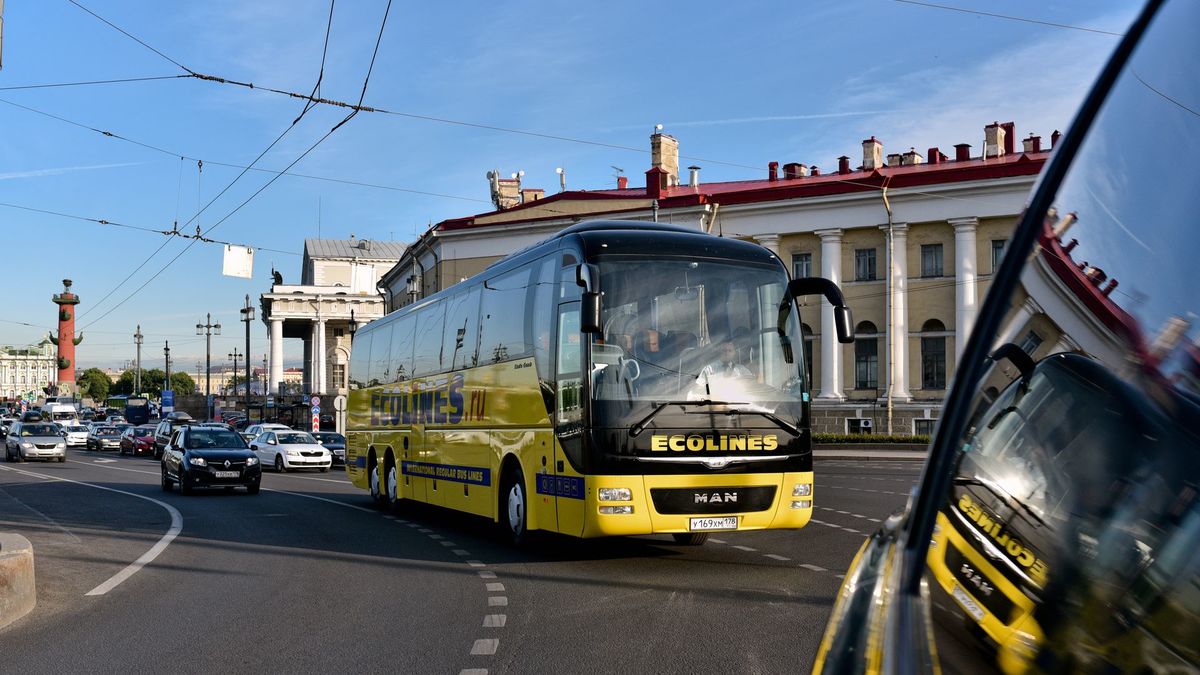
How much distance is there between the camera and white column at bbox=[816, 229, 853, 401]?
49.9m

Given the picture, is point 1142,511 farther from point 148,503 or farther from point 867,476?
point 867,476

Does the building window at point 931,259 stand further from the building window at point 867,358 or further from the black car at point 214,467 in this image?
the black car at point 214,467

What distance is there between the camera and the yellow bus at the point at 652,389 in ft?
36.3

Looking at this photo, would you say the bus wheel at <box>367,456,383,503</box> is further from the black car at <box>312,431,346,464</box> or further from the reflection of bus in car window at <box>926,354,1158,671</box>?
the black car at <box>312,431,346,464</box>

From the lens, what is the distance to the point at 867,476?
1077 inches

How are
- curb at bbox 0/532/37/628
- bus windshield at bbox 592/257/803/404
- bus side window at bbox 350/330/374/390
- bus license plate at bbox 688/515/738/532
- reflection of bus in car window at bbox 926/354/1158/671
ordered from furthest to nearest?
bus side window at bbox 350/330/374/390 < bus windshield at bbox 592/257/803/404 < bus license plate at bbox 688/515/738/532 < curb at bbox 0/532/37/628 < reflection of bus in car window at bbox 926/354/1158/671

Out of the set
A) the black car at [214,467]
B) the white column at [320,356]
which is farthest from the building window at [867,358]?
the white column at [320,356]

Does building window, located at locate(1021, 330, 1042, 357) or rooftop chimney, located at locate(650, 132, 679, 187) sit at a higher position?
rooftop chimney, located at locate(650, 132, 679, 187)

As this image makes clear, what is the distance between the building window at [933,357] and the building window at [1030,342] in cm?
4802

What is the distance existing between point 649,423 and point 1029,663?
32.4 feet

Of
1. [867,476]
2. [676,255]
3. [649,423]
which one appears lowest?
[867,476]

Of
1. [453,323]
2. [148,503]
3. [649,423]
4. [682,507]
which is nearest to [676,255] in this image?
[649,423]

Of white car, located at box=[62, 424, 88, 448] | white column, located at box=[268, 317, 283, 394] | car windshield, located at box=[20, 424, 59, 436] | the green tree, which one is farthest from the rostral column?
car windshield, located at box=[20, 424, 59, 436]

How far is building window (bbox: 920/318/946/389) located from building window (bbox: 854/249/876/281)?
10.7 feet
